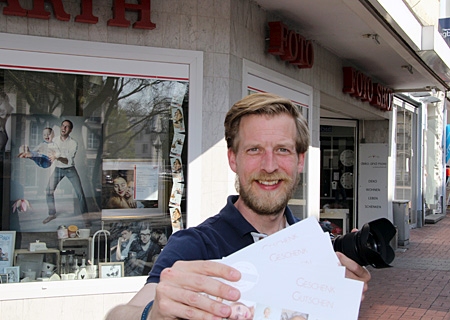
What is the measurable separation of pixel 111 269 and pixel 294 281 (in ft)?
16.6

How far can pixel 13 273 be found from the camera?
6.11m

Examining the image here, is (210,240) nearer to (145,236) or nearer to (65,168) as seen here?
(65,168)

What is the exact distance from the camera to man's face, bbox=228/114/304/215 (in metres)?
2.20

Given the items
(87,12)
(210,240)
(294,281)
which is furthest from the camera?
(87,12)

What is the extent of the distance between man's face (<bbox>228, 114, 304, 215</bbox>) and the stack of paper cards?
43 centimetres

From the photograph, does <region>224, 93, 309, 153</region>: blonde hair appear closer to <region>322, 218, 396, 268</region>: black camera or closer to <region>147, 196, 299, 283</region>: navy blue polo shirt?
<region>147, 196, 299, 283</region>: navy blue polo shirt

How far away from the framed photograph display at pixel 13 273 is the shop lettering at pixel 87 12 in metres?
2.36

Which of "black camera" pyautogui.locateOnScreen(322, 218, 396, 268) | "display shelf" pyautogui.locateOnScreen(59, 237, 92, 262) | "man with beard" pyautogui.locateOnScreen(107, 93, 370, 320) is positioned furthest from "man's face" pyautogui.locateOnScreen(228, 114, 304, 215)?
"display shelf" pyautogui.locateOnScreen(59, 237, 92, 262)

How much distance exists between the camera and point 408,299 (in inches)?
357

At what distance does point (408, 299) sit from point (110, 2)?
5795 mm

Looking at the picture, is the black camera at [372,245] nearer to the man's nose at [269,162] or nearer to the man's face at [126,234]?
the man's nose at [269,162]

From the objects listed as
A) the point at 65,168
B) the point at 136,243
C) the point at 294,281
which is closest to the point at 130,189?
the point at 136,243

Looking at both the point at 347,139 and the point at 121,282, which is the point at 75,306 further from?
the point at 347,139

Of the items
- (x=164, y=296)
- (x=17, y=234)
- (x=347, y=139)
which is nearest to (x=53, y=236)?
(x=17, y=234)
